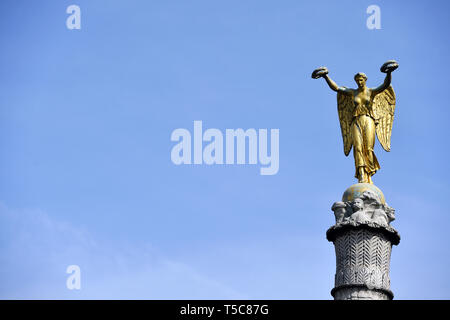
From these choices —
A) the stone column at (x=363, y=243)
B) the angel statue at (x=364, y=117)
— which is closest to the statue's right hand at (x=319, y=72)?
the angel statue at (x=364, y=117)

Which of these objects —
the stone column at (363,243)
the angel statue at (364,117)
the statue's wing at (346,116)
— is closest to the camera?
the stone column at (363,243)

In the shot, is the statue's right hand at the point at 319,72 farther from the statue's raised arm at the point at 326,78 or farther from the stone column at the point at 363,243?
the stone column at the point at 363,243

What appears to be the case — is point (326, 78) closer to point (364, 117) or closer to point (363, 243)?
point (364, 117)

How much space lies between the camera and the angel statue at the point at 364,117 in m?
34.2

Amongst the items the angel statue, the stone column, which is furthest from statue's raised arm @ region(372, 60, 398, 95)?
the stone column

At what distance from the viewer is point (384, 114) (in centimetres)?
3516

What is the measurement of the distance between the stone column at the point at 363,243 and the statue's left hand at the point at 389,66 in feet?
12.6

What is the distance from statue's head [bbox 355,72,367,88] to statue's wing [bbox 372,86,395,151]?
0.79 meters

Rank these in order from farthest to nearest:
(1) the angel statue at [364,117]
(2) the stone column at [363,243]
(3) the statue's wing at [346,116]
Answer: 1. (3) the statue's wing at [346,116]
2. (1) the angel statue at [364,117]
3. (2) the stone column at [363,243]

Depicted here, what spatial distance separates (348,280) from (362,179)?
4.01m

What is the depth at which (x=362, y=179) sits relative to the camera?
111 feet

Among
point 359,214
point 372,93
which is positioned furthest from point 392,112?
point 359,214

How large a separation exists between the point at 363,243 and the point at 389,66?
5.88 meters
